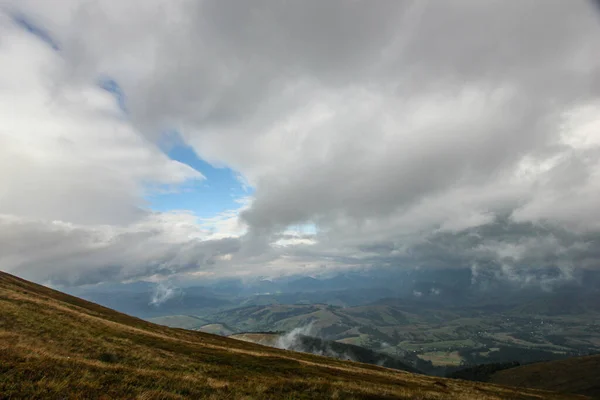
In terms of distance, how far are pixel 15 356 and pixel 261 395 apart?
1417 centimetres

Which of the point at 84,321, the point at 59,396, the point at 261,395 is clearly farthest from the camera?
the point at 84,321

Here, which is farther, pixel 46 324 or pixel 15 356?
pixel 46 324

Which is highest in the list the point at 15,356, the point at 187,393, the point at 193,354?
the point at 15,356

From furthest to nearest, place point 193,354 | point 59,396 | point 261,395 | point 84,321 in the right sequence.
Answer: point 84,321, point 193,354, point 261,395, point 59,396

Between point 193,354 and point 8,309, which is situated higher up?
point 8,309

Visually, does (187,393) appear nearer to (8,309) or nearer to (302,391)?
(302,391)

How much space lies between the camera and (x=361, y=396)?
21641 millimetres

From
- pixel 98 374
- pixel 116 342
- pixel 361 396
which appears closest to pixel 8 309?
pixel 116 342

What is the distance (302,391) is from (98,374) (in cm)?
1320

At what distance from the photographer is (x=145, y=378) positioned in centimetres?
1775

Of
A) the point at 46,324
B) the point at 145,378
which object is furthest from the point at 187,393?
the point at 46,324

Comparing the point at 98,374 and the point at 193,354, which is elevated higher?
the point at 98,374

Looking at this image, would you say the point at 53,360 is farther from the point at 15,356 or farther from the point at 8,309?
the point at 8,309

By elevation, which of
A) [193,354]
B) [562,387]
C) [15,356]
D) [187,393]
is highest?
[15,356]
